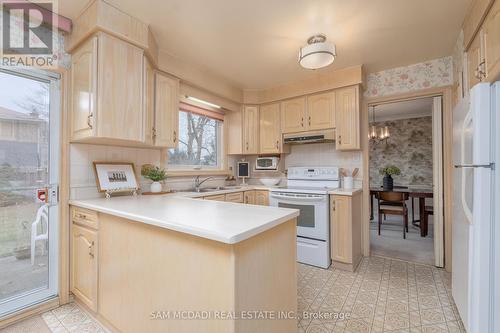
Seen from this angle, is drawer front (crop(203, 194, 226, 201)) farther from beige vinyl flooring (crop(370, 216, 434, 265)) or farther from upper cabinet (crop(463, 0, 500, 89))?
upper cabinet (crop(463, 0, 500, 89))

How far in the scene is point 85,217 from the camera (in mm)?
1859

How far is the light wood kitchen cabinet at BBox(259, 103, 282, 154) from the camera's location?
3.61 meters

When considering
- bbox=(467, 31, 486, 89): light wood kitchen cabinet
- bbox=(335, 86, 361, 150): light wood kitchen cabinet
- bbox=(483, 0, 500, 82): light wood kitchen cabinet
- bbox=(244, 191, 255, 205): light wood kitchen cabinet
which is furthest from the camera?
bbox=(244, 191, 255, 205): light wood kitchen cabinet

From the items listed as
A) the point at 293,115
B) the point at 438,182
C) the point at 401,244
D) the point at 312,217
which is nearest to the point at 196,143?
the point at 293,115

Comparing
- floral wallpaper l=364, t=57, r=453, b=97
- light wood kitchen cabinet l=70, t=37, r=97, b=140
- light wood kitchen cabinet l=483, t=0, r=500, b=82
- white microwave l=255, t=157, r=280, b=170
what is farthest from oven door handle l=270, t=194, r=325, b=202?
light wood kitchen cabinet l=70, t=37, r=97, b=140

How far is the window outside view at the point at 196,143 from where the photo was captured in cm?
320

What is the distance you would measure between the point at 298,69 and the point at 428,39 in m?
1.35

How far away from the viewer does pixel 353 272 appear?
8.64 ft

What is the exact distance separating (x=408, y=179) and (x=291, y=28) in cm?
500

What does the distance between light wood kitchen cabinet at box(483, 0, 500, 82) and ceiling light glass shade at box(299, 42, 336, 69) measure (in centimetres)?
98

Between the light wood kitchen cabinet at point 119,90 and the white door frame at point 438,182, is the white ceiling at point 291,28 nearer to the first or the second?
Result: the light wood kitchen cabinet at point 119,90

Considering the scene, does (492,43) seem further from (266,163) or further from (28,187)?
(28,187)

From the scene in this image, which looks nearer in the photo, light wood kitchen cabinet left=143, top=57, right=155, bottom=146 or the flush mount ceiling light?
the flush mount ceiling light

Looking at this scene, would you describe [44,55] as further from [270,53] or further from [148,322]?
[148,322]
